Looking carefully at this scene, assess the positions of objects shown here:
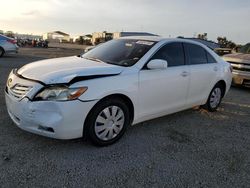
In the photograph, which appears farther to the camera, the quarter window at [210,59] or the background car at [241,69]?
the background car at [241,69]

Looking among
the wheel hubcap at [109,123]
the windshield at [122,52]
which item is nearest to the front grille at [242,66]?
the windshield at [122,52]

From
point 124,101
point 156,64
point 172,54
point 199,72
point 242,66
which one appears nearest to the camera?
point 124,101

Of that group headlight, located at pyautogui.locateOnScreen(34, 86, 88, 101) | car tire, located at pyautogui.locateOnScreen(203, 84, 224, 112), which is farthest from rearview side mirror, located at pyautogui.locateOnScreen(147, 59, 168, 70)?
car tire, located at pyautogui.locateOnScreen(203, 84, 224, 112)

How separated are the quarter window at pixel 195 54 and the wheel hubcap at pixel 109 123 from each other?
196 cm

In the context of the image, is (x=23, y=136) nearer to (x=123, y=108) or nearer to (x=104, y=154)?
(x=104, y=154)

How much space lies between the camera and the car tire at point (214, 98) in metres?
5.81

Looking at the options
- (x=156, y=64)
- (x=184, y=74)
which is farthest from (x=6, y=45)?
(x=156, y=64)

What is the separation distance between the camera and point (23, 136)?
3.93 m

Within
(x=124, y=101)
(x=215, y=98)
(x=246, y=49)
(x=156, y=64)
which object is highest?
(x=246, y=49)

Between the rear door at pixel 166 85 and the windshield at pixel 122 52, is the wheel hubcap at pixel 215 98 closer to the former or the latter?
the rear door at pixel 166 85

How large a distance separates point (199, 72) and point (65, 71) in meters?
2.68

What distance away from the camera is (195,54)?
527 cm

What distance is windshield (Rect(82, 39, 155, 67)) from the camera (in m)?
4.25

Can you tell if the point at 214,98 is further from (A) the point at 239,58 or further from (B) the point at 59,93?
(A) the point at 239,58
